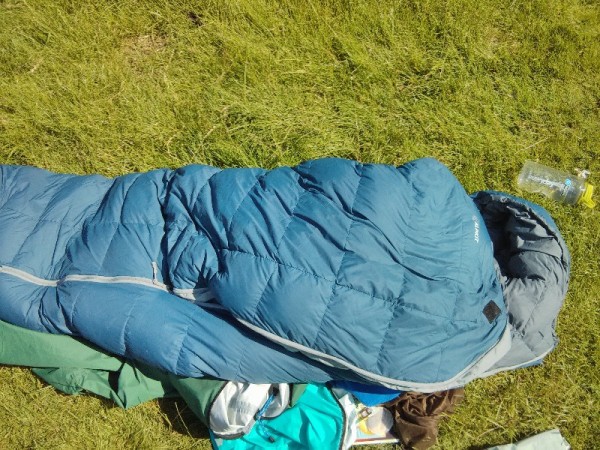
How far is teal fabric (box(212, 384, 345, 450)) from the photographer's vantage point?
2059mm

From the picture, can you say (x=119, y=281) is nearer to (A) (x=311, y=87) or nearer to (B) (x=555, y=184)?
(A) (x=311, y=87)

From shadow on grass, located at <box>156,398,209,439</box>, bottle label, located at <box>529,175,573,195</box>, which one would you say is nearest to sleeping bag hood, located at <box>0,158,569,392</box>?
shadow on grass, located at <box>156,398,209,439</box>

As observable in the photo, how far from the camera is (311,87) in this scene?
2678 millimetres

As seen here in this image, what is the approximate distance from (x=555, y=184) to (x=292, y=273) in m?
1.66

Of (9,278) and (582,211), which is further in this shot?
(582,211)

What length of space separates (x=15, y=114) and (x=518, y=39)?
2704 millimetres

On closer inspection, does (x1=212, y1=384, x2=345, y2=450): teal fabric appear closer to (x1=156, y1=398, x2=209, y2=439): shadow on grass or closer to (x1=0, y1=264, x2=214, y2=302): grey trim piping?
(x1=156, y1=398, x2=209, y2=439): shadow on grass

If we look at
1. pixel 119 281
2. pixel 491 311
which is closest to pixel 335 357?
pixel 491 311

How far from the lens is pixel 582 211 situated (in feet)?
8.54

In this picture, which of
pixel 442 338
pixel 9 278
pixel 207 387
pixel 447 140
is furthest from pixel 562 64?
pixel 9 278

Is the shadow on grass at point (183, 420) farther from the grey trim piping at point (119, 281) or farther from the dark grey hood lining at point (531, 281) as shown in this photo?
the dark grey hood lining at point (531, 281)

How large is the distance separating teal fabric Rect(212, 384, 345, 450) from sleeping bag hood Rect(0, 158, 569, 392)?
18cm

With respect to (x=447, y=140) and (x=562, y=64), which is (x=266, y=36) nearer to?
(x=447, y=140)

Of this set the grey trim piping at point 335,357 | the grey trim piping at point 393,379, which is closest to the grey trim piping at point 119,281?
the grey trim piping at point 335,357
